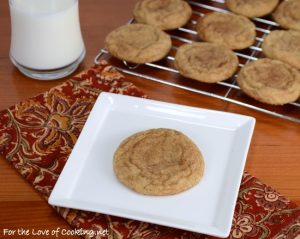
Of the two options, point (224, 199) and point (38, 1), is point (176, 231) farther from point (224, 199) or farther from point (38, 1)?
point (38, 1)

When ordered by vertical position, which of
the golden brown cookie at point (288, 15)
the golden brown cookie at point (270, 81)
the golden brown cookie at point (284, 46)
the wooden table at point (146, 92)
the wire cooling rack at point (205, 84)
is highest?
the golden brown cookie at point (288, 15)

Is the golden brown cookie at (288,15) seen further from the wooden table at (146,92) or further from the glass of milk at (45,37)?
the glass of milk at (45,37)

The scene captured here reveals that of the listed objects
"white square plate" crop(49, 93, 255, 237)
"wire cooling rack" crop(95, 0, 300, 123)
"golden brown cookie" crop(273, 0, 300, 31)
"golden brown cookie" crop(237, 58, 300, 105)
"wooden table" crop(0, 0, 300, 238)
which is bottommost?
"wooden table" crop(0, 0, 300, 238)

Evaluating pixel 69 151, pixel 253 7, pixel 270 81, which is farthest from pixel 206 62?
pixel 69 151

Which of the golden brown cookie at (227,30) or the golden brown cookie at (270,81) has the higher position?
the golden brown cookie at (227,30)

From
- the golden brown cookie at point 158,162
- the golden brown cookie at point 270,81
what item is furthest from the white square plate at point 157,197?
the golden brown cookie at point 270,81

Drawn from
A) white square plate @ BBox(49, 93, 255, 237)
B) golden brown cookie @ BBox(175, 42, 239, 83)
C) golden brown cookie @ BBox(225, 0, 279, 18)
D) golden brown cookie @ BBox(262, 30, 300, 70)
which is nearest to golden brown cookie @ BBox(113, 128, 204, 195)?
white square plate @ BBox(49, 93, 255, 237)

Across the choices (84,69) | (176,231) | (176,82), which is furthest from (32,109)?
(176,231)

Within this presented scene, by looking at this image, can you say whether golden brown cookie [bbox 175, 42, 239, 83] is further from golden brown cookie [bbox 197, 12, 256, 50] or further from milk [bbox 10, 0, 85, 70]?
milk [bbox 10, 0, 85, 70]
